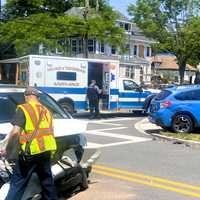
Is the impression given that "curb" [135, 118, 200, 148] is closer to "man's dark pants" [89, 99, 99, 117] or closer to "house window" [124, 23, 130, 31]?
"man's dark pants" [89, 99, 99, 117]

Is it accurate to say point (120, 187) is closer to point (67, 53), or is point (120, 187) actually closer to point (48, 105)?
point (48, 105)

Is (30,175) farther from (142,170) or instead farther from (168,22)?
(168,22)

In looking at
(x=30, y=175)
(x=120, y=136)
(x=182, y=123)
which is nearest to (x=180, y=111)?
(x=182, y=123)

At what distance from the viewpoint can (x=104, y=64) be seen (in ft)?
80.4

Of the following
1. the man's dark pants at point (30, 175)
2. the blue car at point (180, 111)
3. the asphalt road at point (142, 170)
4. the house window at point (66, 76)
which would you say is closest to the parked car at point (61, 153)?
the man's dark pants at point (30, 175)

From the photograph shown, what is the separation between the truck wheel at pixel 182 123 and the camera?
1675cm

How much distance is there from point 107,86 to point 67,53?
20.5 m

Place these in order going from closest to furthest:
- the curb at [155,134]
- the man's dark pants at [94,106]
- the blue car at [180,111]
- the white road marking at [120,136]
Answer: the curb at [155,134]
the white road marking at [120,136]
the blue car at [180,111]
the man's dark pants at [94,106]

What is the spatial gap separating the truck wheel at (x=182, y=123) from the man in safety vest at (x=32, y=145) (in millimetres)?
10563

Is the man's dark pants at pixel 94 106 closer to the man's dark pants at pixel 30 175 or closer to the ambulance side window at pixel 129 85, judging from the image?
the ambulance side window at pixel 129 85

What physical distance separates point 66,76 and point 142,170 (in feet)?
42.0

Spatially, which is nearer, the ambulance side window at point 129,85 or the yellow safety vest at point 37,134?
the yellow safety vest at point 37,134

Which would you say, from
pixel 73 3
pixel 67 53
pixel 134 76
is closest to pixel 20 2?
pixel 73 3

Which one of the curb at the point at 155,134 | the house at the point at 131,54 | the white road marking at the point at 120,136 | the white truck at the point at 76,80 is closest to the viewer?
the curb at the point at 155,134
